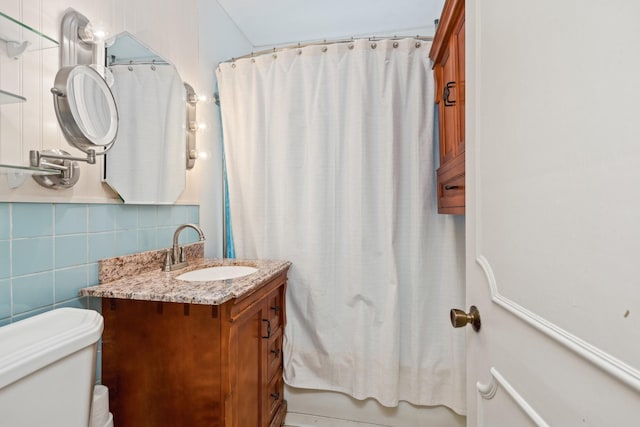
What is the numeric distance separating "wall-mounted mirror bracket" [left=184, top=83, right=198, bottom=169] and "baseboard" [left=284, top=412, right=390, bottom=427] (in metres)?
1.58

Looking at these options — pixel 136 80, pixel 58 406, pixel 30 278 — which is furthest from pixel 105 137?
pixel 58 406

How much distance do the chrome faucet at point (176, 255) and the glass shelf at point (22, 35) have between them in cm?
79

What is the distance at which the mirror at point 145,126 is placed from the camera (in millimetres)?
1210

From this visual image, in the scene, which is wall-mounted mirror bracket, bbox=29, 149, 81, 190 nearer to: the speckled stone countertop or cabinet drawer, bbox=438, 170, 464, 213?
the speckled stone countertop

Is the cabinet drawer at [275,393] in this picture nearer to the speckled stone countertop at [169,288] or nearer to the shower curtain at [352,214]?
the shower curtain at [352,214]

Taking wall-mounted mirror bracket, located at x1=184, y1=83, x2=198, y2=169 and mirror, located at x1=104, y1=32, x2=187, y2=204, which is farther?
wall-mounted mirror bracket, located at x1=184, y1=83, x2=198, y2=169

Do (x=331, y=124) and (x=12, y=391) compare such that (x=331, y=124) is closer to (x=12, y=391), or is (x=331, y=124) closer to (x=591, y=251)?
(x=591, y=251)

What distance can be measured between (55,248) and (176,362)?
22.0 inches

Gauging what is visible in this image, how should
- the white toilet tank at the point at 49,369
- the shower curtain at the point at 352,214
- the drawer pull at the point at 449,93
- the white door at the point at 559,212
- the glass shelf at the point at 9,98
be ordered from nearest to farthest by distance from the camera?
the white door at the point at 559,212 → the white toilet tank at the point at 49,369 → the glass shelf at the point at 9,98 → the drawer pull at the point at 449,93 → the shower curtain at the point at 352,214

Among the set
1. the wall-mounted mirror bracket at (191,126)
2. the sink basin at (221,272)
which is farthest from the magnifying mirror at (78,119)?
the sink basin at (221,272)

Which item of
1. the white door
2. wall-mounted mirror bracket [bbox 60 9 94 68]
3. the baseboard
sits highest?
wall-mounted mirror bracket [bbox 60 9 94 68]

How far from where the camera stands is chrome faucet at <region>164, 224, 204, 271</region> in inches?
53.7

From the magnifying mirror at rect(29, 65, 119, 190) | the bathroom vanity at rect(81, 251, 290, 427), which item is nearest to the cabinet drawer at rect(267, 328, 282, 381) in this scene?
the bathroom vanity at rect(81, 251, 290, 427)

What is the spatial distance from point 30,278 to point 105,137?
0.53m
